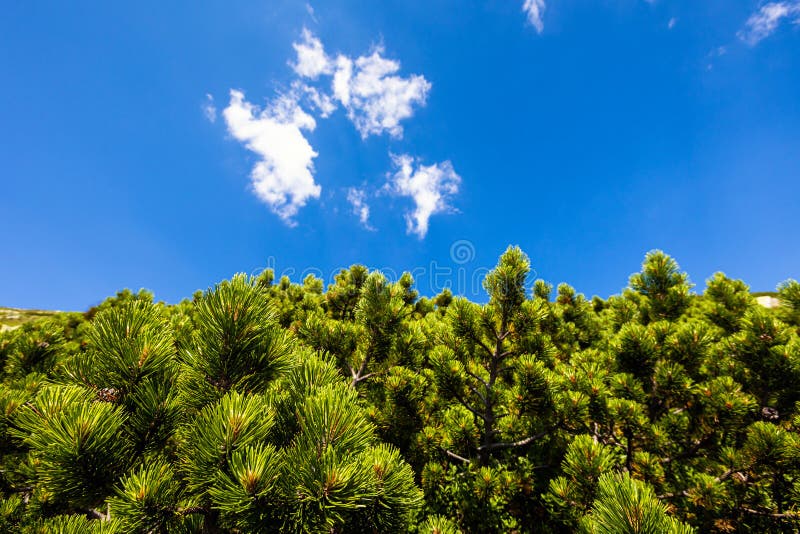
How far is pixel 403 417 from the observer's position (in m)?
4.62

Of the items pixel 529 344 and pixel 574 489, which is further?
pixel 529 344

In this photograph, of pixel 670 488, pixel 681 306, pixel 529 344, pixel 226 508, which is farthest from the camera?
pixel 681 306

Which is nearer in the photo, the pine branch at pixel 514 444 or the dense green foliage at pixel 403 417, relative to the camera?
the dense green foliage at pixel 403 417

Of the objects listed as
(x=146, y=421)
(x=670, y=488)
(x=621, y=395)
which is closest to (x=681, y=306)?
(x=621, y=395)

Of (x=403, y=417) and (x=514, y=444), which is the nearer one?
(x=514, y=444)

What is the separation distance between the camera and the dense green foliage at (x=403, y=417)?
1426 mm

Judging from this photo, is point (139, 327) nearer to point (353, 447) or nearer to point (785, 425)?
point (353, 447)

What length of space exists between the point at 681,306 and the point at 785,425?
1.84 m

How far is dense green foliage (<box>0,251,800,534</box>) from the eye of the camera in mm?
1426

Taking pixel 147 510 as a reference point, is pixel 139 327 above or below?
above

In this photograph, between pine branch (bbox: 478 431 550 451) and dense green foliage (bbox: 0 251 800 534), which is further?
pine branch (bbox: 478 431 550 451)

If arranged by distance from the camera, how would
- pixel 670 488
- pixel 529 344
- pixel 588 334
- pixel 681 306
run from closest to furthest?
pixel 670 488, pixel 529 344, pixel 681 306, pixel 588 334

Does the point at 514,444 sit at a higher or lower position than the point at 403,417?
lower

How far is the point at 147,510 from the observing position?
1.39 m
